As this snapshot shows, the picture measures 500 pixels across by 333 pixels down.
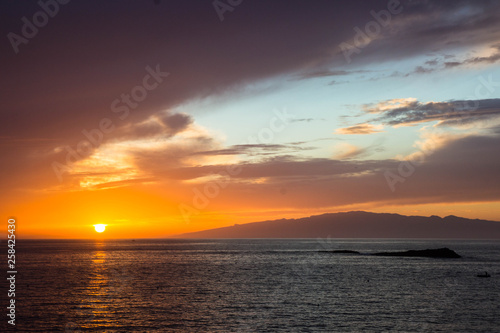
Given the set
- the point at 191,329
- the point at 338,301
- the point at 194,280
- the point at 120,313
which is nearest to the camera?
the point at 191,329

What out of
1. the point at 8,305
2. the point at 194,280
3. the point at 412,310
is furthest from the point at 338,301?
the point at 8,305

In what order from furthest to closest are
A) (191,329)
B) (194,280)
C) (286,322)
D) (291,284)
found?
(194,280) → (291,284) → (286,322) → (191,329)

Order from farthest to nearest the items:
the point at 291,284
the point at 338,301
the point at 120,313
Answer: the point at 291,284 < the point at 338,301 < the point at 120,313

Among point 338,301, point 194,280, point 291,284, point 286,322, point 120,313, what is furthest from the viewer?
point 194,280

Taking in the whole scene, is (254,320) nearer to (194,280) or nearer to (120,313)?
(120,313)

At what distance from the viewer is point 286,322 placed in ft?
165

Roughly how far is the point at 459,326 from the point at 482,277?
56051mm

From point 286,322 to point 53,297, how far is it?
37.2m

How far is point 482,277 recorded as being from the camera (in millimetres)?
97312

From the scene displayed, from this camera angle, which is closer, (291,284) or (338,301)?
(338,301)

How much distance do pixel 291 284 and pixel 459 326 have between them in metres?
38.5

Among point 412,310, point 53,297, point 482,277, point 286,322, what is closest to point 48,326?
point 53,297

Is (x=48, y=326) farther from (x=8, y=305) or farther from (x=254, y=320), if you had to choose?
(x=254, y=320)

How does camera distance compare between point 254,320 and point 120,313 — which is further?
point 120,313
